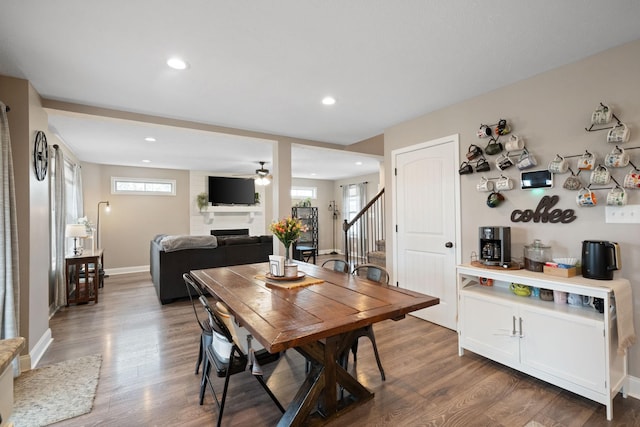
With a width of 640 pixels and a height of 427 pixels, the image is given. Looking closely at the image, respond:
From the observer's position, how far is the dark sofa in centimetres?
429

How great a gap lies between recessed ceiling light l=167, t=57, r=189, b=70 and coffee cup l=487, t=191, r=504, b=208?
2993 millimetres

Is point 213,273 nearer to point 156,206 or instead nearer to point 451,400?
point 451,400

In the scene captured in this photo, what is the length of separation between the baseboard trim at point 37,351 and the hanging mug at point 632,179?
4.89 meters

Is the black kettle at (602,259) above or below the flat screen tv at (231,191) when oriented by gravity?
below

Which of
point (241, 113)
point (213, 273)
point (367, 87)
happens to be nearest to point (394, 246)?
point (367, 87)

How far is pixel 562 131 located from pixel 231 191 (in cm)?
701

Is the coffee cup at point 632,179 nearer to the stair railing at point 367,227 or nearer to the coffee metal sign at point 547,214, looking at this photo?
the coffee metal sign at point 547,214

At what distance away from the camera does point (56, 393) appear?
7.12 ft

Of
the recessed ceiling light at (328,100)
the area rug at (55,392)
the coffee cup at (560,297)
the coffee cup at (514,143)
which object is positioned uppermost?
the recessed ceiling light at (328,100)

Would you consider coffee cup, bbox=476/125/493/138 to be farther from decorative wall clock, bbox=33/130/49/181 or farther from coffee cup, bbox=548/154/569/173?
→ decorative wall clock, bbox=33/130/49/181

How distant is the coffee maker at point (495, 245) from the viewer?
103 inches

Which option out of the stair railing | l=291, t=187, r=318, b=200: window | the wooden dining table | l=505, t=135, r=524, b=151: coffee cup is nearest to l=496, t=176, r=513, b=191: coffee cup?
l=505, t=135, r=524, b=151: coffee cup

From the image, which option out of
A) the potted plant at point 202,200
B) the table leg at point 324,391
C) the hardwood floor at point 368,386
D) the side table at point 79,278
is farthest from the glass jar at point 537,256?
the potted plant at point 202,200

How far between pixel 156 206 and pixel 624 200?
796 centimetres
